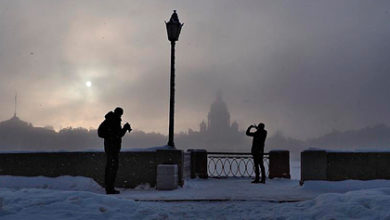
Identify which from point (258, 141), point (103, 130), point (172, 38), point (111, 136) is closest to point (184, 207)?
point (111, 136)

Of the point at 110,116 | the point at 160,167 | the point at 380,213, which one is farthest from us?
the point at 160,167

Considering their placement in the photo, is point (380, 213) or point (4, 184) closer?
point (380, 213)

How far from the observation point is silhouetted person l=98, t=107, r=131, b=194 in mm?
10242

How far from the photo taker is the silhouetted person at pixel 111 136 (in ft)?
33.6

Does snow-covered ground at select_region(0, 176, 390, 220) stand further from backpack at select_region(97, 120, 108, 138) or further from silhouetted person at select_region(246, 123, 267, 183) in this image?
silhouetted person at select_region(246, 123, 267, 183)

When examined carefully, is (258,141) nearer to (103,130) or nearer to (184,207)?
(103,130)

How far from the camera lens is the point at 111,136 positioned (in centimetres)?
1029

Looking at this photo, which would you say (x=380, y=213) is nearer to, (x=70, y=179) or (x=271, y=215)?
(x=271, y=215)

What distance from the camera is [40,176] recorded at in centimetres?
1217

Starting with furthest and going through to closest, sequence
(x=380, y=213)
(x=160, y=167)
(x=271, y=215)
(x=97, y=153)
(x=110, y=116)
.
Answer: (x=97, y=153), (x=160, y=167), (x=110, y=116), (x=271, y=215), (x=380, y=213)

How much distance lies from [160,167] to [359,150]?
642 cm

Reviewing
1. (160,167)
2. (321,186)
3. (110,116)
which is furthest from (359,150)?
(110,116)

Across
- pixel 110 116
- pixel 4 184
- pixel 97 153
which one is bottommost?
pixel 4 184

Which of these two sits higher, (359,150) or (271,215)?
(359,150)
